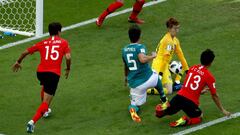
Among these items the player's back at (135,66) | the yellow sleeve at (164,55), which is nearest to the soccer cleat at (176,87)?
the yellow sleeve at (164,55)

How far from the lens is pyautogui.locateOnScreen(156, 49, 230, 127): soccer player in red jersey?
13.4 metres

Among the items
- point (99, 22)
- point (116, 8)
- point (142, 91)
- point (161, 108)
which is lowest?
point (161, 108)

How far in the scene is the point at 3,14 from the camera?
822 inches

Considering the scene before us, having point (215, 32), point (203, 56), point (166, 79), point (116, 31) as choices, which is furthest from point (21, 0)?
point (203, 56)

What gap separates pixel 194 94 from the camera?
13.5 meters

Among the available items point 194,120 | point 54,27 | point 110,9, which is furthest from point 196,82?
point 110,9

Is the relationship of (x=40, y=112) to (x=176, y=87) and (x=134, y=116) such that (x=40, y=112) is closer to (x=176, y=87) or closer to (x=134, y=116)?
(x=134, y=116)

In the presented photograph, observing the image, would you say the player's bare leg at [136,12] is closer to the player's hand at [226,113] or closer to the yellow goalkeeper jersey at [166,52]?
the yellow goalkeeper jersey at [166,52]

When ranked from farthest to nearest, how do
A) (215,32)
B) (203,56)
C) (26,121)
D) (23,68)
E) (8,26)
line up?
(8,26), (215,32), (23,68), (26,121), (203,56)

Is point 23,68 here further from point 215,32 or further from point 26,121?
point 215,32

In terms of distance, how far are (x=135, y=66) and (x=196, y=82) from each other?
1.22 m

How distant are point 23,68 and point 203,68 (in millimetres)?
5282

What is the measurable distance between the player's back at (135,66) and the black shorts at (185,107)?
806mm

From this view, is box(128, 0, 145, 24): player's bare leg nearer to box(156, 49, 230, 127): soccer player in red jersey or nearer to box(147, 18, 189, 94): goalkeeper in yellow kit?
box(147, 18, 189, 94): goalkeeper in yellow kit
